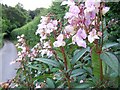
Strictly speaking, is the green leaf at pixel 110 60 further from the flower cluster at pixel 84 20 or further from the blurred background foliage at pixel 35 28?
the blurred background foliage at pixel 35 28

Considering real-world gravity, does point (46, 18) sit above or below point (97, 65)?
above

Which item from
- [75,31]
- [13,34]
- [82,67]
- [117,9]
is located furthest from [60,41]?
[13,34]

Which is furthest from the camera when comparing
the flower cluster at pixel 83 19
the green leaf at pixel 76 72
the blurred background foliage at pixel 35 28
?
the blurred background foliage at pixel 35 28

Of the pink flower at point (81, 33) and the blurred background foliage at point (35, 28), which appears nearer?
the pink flower at point (81, 33)

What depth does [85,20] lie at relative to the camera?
708mm

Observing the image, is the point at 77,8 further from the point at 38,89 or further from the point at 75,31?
the point at 38,89

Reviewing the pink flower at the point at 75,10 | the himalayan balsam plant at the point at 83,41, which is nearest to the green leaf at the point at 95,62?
the himalayan balsam plant at the point at 83,41

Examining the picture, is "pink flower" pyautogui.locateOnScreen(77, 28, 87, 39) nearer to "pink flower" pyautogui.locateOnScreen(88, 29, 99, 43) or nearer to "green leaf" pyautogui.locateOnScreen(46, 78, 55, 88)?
"pink flower" pyautogui.locateOnScreen(88, 29, 99, 43)

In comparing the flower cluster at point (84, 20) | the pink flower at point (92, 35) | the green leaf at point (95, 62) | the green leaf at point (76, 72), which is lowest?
the green leaf at point (76, 72)

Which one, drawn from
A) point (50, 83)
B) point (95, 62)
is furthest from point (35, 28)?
point (95, 62)

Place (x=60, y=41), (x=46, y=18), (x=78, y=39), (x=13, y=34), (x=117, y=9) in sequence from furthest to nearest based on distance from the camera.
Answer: (x=13, y=34), (x=117, y=9), (x=46, y=18), (x=60, y=41), (x=78, y=39)

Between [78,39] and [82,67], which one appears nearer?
[78,39]

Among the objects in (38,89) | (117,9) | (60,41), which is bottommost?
(38,89)

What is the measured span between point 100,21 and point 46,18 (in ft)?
0.69
